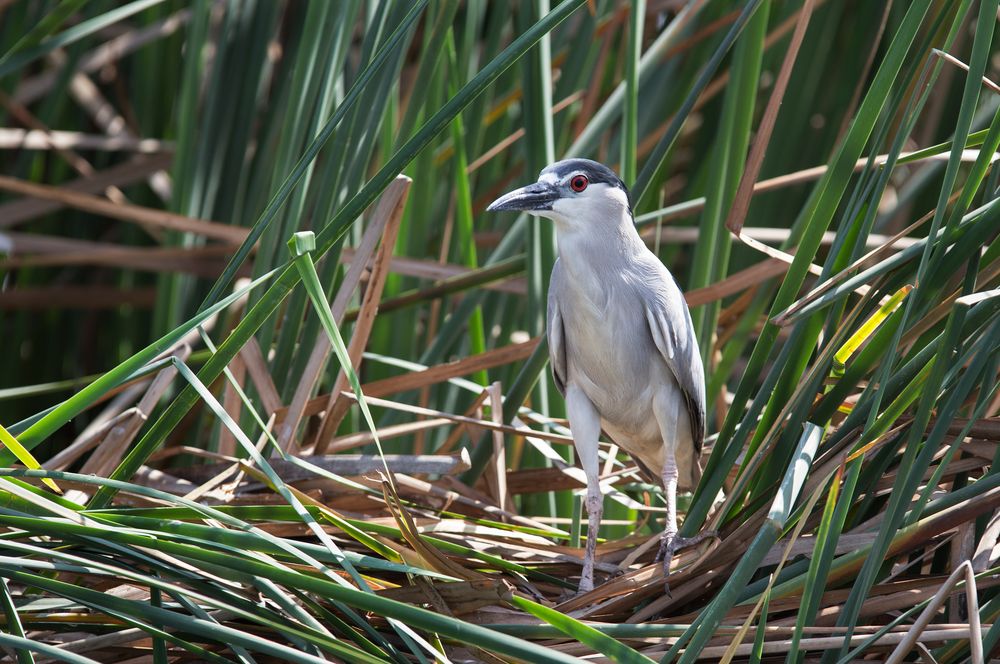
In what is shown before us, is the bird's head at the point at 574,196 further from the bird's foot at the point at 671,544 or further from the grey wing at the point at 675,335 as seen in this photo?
the bird's foot at the point at 671,544

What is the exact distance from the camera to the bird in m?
2.06

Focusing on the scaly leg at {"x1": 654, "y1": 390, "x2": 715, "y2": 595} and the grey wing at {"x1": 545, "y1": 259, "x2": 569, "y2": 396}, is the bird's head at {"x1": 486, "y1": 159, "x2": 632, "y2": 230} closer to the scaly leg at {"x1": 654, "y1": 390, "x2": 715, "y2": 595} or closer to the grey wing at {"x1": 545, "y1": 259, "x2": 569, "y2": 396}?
the grey wing at {"x1": 545, "y1": 259, "x2": 569, "y2": 396}

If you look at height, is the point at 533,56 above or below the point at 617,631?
above

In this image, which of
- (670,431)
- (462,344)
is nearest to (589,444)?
(670,431)

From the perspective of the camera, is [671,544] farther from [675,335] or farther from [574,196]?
[574,196]

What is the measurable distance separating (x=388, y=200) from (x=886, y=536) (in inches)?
44.3

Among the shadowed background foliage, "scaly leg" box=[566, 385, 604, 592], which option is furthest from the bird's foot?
"scaly leg" box=[566, 385, 604, 592]

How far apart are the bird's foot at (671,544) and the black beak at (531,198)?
2.16ft

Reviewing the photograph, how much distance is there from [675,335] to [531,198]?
43cm

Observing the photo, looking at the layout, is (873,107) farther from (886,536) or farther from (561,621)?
(561,621)

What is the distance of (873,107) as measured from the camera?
149cm

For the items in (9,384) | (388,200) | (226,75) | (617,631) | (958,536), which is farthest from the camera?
(9,384)

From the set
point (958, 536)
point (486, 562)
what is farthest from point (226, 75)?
point (958, 536)

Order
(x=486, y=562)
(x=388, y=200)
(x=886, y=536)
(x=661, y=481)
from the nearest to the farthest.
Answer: (x=886, y=536) → (x=486, y=562) → (x=388, y=200) → (x=661, y=481)
